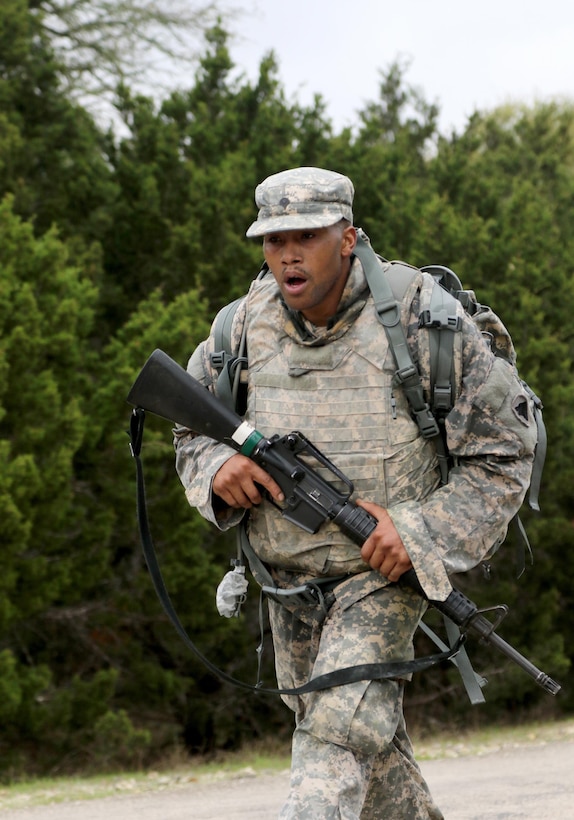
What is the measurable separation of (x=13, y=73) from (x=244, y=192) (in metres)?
2.13

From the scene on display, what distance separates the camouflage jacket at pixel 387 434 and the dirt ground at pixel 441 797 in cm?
240

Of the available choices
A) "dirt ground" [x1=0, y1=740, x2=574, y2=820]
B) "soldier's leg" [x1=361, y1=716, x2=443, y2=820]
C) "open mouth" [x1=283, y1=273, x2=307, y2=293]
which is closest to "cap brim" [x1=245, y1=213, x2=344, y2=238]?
"open mouth" [x1=283, y1=273, x2=307, y2=293]

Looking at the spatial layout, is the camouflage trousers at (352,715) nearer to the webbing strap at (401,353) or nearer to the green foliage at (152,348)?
the webbing strap at (401,353)

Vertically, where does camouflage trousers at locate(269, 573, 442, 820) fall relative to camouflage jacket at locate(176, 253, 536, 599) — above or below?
below

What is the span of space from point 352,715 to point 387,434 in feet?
2.45

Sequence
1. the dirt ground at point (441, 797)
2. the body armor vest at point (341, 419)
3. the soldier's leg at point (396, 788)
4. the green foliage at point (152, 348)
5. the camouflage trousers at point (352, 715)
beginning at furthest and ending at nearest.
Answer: the green foliage at point (152, 348) → the dirt ground at point (441, 797) → the soldier's leg at point (396, 788) → the body armor vest at point (341, 419) → the camouflage trousers at point (352, 715)

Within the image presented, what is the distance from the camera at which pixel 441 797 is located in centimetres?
569

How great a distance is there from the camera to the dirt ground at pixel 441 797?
17.7 ft

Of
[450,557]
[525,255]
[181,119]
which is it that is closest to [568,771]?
[450,557]

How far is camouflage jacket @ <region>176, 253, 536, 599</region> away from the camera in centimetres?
319

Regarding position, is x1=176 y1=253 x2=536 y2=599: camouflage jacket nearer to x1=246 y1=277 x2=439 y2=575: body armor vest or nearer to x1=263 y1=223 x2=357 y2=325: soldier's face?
x1=246 y1=277 x2=439 y2=575: body armor vest

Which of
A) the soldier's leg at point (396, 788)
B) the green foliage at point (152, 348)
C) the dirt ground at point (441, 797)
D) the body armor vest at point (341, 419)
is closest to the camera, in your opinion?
the body armor vest at point (341, 419)

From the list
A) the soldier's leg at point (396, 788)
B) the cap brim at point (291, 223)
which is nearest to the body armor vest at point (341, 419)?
the cap brim at point (291, 223)

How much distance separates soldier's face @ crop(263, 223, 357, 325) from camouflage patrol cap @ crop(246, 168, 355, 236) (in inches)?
1.5
